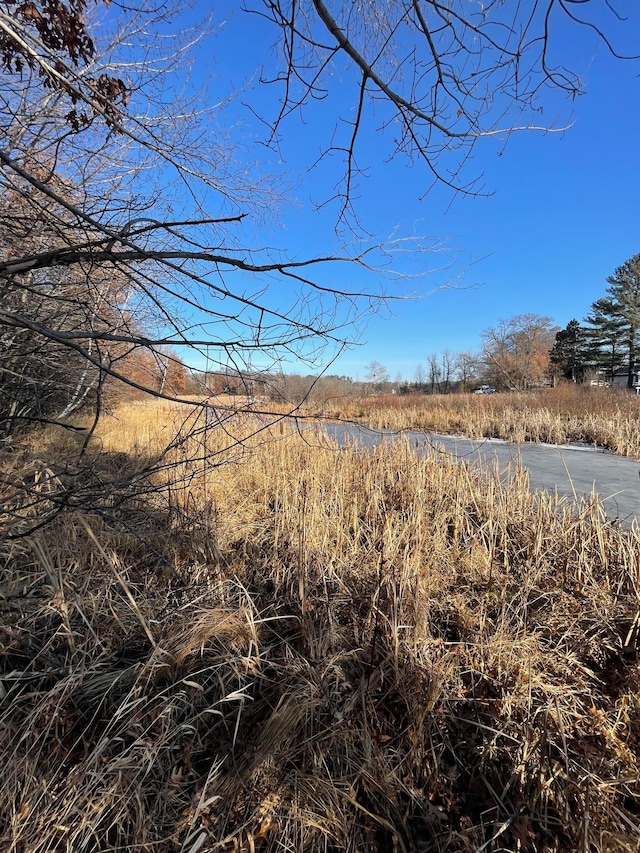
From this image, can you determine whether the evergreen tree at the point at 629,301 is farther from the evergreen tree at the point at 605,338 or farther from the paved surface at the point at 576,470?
the paved surface at the point at 576,470

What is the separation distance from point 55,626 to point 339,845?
1.37 metres

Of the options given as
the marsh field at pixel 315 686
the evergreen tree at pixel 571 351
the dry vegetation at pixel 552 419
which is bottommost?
the marsh field at pixel 315 686

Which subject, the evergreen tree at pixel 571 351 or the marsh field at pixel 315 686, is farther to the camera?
the evergreen tree at pixel 571 351

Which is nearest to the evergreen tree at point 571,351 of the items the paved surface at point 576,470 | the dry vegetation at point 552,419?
the dry vegetation at point 552,419

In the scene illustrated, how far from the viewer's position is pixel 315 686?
1311 millimetres

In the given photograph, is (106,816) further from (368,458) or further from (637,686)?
(368,458)

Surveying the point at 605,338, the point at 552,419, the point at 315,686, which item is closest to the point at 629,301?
the point at 605,338

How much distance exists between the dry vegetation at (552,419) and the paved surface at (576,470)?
0.71m

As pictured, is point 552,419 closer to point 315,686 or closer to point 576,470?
point 576,470

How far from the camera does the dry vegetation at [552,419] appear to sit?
292 inches

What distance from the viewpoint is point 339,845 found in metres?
0.97

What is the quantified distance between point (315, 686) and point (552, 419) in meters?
9.98

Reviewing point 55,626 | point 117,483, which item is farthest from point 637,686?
point 55,626

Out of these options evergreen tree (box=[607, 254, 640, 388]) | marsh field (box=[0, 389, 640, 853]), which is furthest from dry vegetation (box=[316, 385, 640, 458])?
evergreen tree (box=[607, 254, 640, 388])
